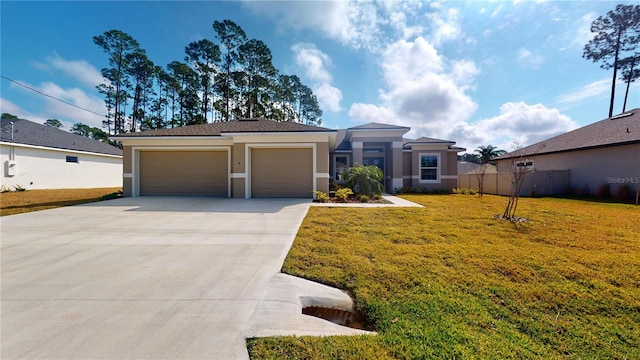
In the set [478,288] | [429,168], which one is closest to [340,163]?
[429,168]

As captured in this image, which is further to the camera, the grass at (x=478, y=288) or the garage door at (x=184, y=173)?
the garage door at (x=184, y=173)

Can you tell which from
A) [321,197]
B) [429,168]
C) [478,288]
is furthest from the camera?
[429,168]

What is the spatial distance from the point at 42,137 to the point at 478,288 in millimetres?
28156

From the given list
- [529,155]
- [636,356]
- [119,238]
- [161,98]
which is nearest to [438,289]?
[636,356]

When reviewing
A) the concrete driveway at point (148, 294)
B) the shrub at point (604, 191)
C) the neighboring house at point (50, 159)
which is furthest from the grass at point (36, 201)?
the shrub at point (604, 191)

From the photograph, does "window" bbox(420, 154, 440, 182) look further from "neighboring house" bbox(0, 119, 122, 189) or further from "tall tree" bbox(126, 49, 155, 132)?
"tall tree" bbox(126, 49, 155, 132)

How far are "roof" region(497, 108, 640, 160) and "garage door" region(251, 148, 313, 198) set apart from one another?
564 inches

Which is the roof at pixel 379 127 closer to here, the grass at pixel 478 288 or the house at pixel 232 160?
the house at pixel 232 160

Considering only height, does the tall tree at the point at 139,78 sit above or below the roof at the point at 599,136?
above

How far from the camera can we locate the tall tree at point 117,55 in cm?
2397

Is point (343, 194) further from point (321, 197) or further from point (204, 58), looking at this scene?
point (204, 58)

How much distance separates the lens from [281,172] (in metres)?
11.5

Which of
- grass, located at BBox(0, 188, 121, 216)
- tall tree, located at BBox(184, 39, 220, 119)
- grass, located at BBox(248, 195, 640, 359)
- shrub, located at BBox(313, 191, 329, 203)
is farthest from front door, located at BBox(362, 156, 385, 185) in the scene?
tall tree, located at BBox(184, 39, 220, 119)

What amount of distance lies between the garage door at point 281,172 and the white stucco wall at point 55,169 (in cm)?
1756
